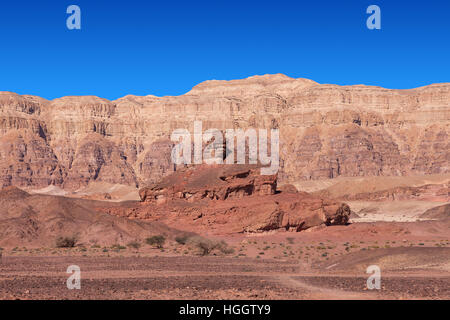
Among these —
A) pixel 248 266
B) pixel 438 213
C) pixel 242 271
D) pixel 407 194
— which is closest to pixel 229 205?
pixel 248 266

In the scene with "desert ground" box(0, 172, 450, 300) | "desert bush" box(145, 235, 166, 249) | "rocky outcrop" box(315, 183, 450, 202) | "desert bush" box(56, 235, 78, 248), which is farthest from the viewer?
"rocky outcrop" box(315, 183, 450, 202)

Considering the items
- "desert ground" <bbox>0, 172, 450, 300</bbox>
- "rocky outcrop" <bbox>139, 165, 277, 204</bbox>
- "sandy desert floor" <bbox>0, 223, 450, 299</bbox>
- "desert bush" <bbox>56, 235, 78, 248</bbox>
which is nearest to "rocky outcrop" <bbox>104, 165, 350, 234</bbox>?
"rocky outcrop" <bbox>139, 165, 277, 204</bbox>

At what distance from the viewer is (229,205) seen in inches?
1823

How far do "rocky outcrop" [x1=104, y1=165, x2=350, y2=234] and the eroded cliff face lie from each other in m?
117

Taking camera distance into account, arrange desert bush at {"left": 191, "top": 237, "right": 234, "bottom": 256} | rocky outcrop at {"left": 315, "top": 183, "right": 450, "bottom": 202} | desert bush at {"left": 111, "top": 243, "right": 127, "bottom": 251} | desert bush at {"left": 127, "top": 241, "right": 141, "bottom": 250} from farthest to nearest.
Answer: rocky outcrop at {"left": 315, "top": 183, "right": 450, "bottom": 202}, desert bush at {"left": 127, "top": 241, "right": 141, "bottom": 250}, desert bush at {"left": 111, "top": 243, "right": 127, "bottom": 251}, desert bush at {"left": 191, "top": 237, "right": 234, "bottom": 256}

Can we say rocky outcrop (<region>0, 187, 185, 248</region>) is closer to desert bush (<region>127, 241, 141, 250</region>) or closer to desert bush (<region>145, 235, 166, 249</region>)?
desert bush (<region>127, 241, 141, 250</region>)

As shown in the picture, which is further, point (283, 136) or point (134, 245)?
point (283, 136)

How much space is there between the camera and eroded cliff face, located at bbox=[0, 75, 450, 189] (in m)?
171

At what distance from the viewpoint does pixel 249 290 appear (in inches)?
708

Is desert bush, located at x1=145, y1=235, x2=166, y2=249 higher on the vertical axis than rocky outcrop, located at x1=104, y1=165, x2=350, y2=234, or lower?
lower

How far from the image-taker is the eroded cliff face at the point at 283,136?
171m

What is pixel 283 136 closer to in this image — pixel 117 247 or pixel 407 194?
pixel 407 194

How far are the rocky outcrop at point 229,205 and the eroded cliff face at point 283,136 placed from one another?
4610 inches

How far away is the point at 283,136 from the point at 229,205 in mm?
139454
